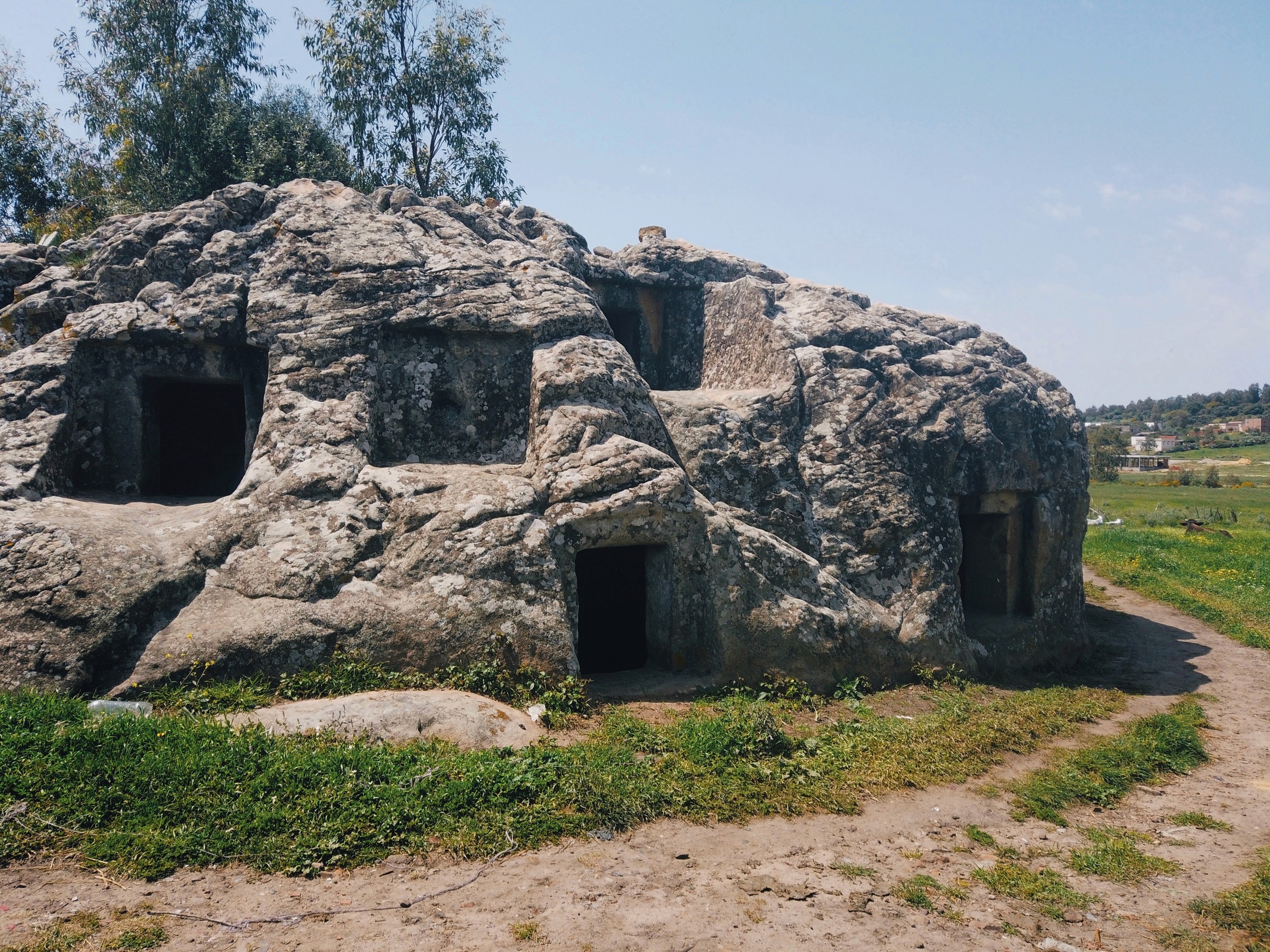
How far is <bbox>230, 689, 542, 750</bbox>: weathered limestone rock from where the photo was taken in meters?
6.70

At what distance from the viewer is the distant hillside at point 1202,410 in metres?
124

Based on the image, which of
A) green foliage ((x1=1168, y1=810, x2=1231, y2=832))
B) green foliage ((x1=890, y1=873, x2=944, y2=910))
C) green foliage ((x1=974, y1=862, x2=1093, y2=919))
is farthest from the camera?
green foliage ((x1=1168, y1=810, x2=1231, y2=832))

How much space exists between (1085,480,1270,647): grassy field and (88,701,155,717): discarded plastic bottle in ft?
56.6

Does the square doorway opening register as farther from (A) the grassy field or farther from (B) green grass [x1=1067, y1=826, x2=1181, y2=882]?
(A) the grassy field

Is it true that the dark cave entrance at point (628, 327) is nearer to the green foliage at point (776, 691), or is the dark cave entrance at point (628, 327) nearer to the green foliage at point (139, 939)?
the green foliage at point (776, 691)

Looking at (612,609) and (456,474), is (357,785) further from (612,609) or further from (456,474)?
(612,609)

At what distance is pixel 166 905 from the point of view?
15.3ft

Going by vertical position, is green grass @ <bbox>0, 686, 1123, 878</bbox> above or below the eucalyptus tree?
below

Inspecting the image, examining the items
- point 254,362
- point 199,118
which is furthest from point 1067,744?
point 199,118

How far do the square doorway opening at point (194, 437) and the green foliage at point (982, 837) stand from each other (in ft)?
30.1

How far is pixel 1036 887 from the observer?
5.79 meters

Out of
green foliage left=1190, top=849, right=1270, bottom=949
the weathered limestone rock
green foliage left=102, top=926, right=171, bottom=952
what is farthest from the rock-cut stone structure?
green foliage left=1190, top=849, right=1270, bottom=949

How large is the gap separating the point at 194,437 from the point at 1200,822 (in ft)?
40.9

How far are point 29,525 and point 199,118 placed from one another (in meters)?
13.3
